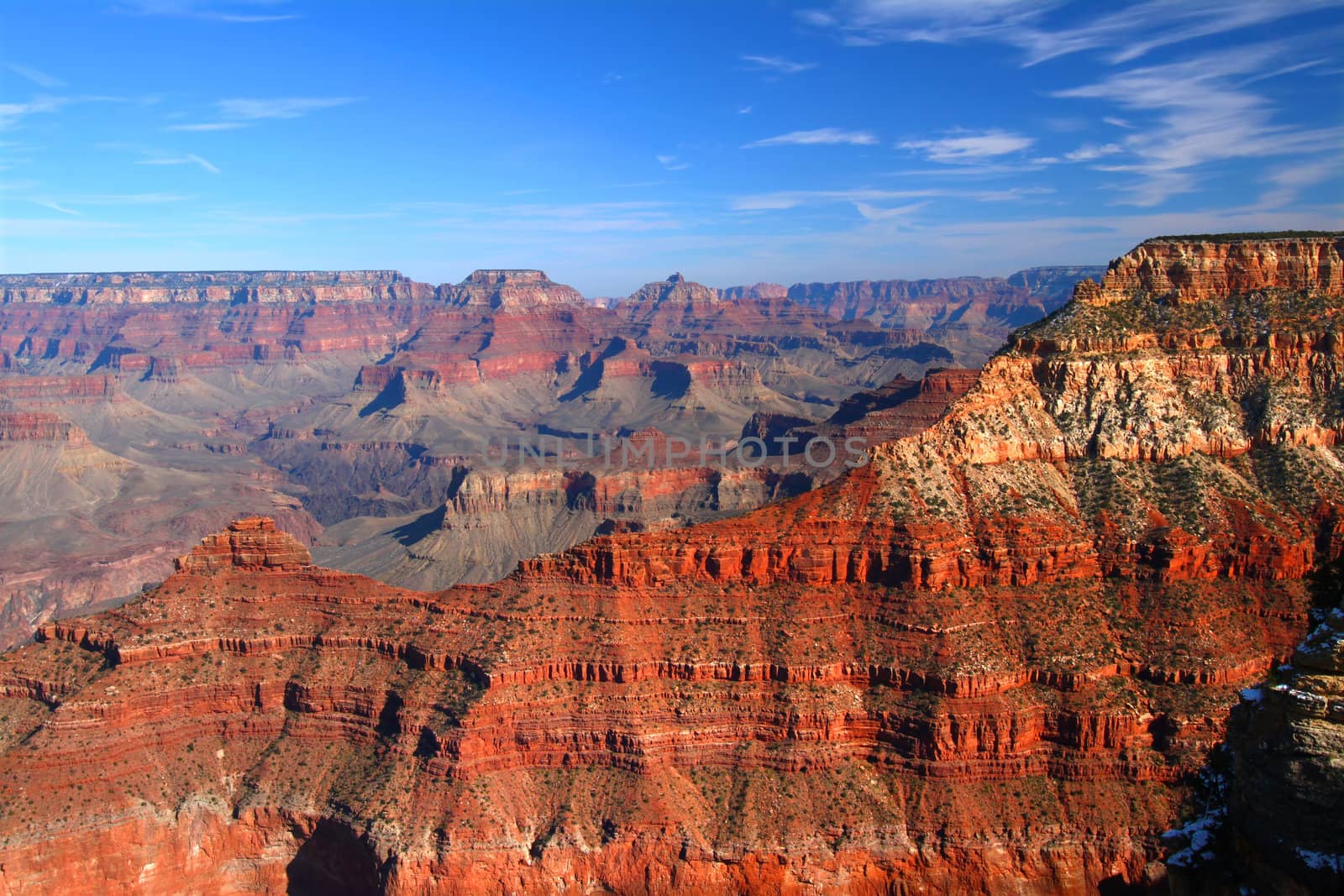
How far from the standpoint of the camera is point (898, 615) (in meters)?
57.5

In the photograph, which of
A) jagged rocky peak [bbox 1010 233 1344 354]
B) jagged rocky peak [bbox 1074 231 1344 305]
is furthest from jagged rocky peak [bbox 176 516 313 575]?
jagged rocky peak [bbox 1074 231 1344 305]

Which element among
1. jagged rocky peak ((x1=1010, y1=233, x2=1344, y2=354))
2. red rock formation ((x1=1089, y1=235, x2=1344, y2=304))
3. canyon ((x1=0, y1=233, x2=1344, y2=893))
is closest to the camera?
canyon ((x1=0, y1=233, x2=1344, y2=893))

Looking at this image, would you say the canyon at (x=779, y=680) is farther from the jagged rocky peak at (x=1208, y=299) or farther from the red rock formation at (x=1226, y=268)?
the red rock formation at (x=1226, y=268)

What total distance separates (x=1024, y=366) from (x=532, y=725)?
42.9 m

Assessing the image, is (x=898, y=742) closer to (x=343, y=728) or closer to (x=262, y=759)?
(x=343, y=728)

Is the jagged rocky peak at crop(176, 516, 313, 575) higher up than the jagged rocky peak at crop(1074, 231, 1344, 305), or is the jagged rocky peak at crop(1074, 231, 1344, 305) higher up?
the jagged rocky peak at crop(1074, 231, 1344, 305)

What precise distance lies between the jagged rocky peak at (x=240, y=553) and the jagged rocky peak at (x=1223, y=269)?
61598 mm

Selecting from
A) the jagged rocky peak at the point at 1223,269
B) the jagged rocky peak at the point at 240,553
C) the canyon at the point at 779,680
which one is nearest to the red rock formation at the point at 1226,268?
the jagged rocky peak at the point at 1223,269

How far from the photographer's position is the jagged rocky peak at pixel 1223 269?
72812 millimetres

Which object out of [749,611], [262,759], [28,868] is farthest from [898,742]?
[28,868]

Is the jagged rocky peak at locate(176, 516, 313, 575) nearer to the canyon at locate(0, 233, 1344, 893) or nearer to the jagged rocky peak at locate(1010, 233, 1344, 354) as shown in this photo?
the canyon at locate(0, 233, 1344, 893)

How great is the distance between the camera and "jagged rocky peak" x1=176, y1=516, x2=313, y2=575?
2665 inches

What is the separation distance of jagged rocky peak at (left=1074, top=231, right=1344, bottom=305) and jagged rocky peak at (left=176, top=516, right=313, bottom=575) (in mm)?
61598

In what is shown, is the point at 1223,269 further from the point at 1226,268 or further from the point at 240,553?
the point at 240,553
